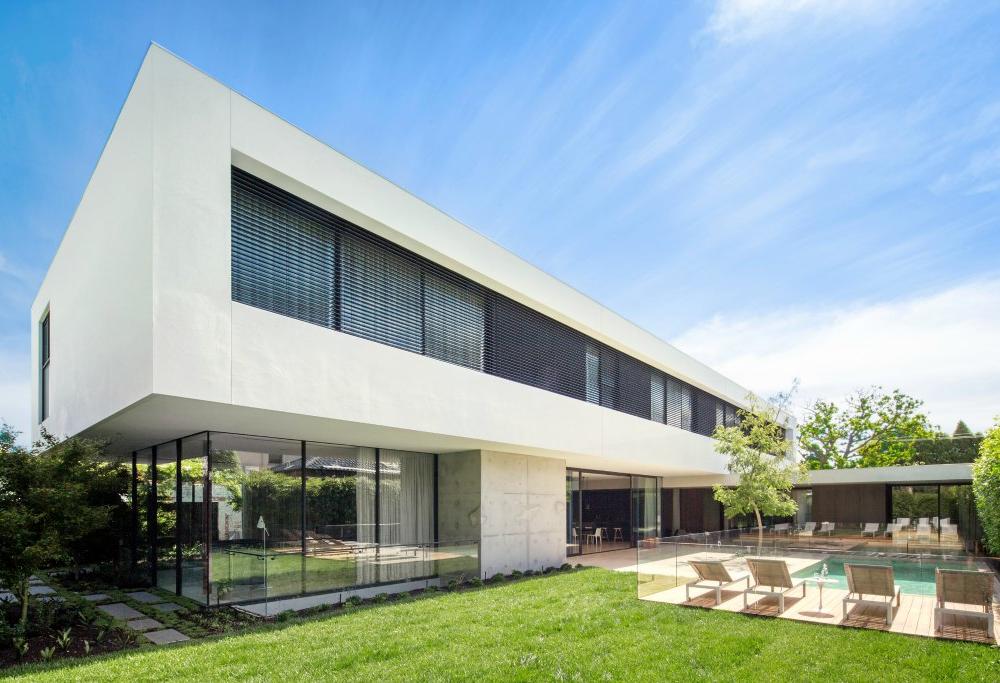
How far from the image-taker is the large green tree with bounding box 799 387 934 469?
4519 centimetres

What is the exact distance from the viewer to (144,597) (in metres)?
11.6

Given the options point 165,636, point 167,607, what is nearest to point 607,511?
point 167,607

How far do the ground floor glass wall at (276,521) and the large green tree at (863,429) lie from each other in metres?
38.8

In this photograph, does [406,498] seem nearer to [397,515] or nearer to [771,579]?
[397,515]

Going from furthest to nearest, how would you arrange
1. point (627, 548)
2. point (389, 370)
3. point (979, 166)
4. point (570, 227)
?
point (627, 548)
point (570, 227)
point (979, 166)
point (389, 370)

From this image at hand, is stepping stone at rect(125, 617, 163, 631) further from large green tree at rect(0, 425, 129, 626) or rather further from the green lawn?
the green lawn

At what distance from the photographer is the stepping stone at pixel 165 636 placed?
27.5 ft

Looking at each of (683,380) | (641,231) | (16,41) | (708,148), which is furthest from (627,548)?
(16,41)

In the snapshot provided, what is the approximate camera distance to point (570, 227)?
19.0 m

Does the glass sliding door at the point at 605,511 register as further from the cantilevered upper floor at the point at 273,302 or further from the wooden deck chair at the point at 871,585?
the wooden deck chair at the point at 871,585

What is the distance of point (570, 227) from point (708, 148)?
5792mm

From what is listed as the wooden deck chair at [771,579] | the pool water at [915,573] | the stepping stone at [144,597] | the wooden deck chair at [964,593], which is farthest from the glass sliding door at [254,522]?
the wooden deck chair at [964,593]

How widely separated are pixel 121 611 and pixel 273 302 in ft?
19.2

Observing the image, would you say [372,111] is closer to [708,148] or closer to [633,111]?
[633,111]
